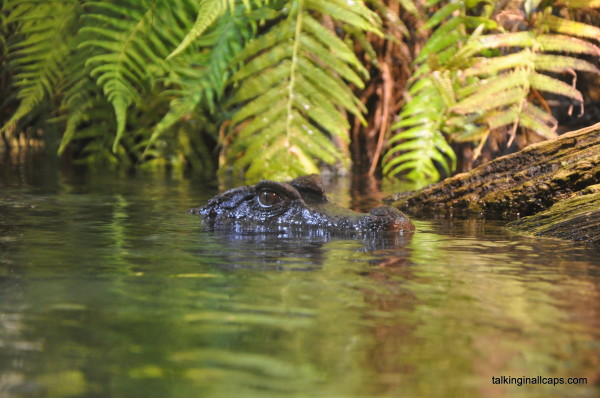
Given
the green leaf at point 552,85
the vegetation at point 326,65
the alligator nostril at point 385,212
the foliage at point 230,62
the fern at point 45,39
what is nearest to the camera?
the alligator nostril at point 385,212

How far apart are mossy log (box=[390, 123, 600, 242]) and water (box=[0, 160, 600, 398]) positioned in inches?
24.7

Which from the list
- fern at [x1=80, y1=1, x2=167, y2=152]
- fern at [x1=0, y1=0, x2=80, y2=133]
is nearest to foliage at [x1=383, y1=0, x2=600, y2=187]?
fern at [x1=80, y1=1, x2=167, y2=152]

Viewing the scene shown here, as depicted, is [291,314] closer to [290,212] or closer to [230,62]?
[290,212]

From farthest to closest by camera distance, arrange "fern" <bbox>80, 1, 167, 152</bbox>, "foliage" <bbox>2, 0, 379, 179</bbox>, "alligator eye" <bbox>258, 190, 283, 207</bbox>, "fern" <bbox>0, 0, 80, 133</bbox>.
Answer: "fern" <bbox>0, 0, 80, 133</bbox>
"fern" <bbox>80, 1, 167, 152</bbox>
"foliage" <bbox>2, 0, 379, 179</bbox>
"alligator eye" <bbox>258, 190, 283, 207</bbox>

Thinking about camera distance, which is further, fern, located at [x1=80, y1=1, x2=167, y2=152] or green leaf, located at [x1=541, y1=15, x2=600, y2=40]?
fern, located at [x1=80, y1=1, x2=167, y2=152]

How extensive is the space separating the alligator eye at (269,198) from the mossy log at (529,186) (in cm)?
80

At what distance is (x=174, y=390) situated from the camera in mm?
1273

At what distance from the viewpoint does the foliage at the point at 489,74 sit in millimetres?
5191

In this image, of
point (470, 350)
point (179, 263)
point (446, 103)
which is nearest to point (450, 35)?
point (446, 103)

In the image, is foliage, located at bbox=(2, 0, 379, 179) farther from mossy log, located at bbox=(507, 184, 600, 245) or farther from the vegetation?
mossy log, located at bbox=(507, 184, 600, 245)

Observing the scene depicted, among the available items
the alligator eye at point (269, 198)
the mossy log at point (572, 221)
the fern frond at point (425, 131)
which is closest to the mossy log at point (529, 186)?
the mossy log at point (572, 221)

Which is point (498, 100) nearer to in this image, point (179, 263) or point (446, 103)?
point (446, 103)

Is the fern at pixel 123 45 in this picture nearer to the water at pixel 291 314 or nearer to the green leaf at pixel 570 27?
the green leaf at pixel 570 27

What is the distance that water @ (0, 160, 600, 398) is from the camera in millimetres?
1329
